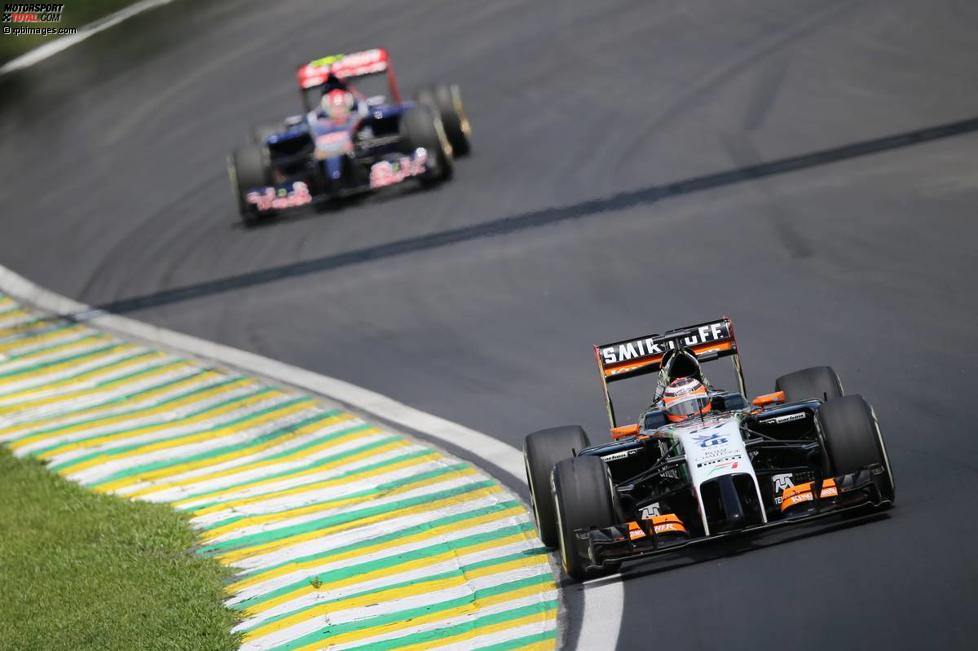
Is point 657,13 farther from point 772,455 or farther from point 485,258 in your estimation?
point 772,455

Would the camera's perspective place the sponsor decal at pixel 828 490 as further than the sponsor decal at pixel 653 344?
No

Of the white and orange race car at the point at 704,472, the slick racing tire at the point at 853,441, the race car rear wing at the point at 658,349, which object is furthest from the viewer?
the race car rear wing at the point at 658,349

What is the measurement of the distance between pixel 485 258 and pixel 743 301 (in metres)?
4.39

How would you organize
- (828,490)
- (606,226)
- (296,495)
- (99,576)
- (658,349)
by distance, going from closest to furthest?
(828,490), (658,349), (99,576), (296,495), (606,226)

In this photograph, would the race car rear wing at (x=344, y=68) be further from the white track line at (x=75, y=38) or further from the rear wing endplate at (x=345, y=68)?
the white track line at (x=75, y=38)

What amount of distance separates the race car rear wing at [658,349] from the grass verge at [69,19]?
2576 cm

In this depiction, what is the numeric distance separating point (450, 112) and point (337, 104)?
2.19 metres

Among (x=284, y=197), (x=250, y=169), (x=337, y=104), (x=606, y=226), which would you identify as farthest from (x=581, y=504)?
(x=337, y=104)

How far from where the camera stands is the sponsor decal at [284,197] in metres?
22.3

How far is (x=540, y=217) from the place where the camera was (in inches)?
822

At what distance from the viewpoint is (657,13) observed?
29.6 meters

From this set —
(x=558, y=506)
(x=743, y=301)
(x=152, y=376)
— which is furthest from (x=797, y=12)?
(x=558, y=506)

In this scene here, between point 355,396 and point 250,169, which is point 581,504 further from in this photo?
point 250,169
